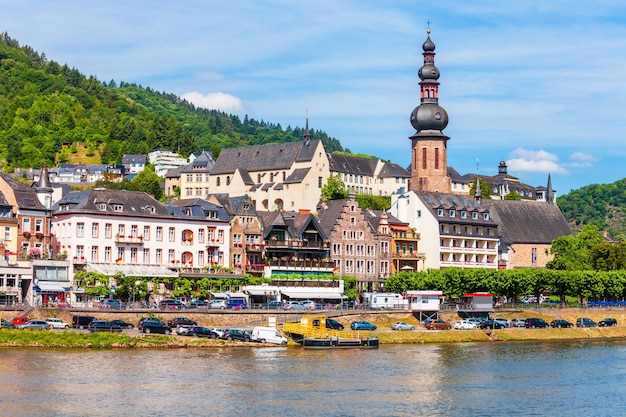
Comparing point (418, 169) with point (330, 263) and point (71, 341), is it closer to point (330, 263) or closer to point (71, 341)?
point (330, 263)

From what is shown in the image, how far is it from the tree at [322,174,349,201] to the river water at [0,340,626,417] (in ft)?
230

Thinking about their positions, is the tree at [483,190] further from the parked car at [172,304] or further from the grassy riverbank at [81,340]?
the grassy riverbank at [81,340]

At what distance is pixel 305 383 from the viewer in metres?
64.1

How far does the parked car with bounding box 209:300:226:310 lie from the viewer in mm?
97375

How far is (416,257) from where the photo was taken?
12812 centimetres

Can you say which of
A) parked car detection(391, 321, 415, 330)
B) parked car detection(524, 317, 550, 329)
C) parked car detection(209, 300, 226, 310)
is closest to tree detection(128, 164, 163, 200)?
parked car detection(209, 300, 226, 310)

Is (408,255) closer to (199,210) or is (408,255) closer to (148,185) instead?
(199,210)

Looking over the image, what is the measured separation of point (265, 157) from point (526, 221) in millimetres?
45419

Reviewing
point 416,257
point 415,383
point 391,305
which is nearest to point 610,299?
point 416,257

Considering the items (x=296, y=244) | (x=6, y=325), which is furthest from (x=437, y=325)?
(x=6, y=325)

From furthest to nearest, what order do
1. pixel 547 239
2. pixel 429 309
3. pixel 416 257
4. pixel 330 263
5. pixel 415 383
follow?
pixel 547 239
pixel 416 257
pixel 330 263
pixel 429 309
pixel 415 383

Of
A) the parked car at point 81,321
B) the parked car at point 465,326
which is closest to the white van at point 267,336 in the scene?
the parked car at point 81,321

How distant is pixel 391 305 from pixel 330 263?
42.9ft

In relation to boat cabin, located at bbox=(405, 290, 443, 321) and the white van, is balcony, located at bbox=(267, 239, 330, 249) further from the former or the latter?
the white van
